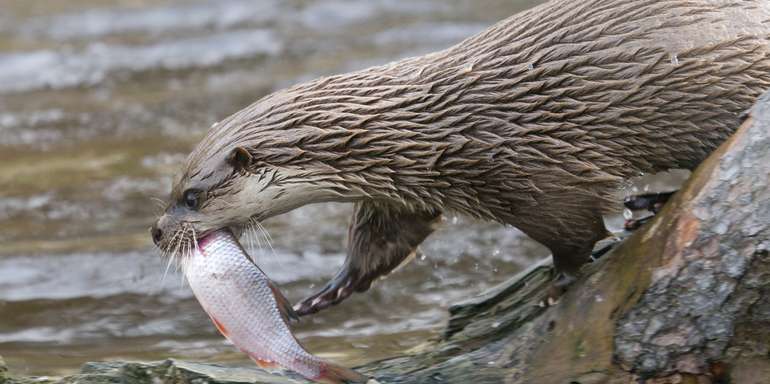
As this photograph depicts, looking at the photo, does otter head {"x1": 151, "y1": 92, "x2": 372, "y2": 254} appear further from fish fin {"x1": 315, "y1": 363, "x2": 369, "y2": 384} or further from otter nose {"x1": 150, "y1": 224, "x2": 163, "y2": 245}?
fish fin {"x1": 315, "y1": 363, "x2": 369, "y2": 384}

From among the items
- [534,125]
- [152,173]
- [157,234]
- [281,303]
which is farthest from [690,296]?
[152,173]

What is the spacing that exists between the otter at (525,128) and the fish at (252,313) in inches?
6.6

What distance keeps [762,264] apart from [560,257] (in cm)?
77

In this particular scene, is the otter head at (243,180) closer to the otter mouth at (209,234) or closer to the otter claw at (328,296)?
the otter mouth at (209,234)

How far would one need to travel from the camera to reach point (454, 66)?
12.8ft

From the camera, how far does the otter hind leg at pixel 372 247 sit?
427 centimetres

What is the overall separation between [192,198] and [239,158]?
19cm

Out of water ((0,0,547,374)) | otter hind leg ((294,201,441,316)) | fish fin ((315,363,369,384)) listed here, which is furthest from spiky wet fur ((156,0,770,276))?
water ((0,0,547,374))

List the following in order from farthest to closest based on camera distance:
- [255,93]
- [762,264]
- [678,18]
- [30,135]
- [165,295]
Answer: [255,93]
[30,135]
[165,295]
[678,18]
[762,264]

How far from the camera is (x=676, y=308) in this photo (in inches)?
131

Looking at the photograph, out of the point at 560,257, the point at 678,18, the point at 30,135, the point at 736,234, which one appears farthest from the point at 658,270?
the point at 30,135

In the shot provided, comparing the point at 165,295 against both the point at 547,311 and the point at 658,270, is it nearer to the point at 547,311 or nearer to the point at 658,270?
the point at 547,311

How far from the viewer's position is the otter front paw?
4.36 m

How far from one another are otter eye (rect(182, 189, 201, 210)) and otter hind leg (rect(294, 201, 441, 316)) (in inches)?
25.6
